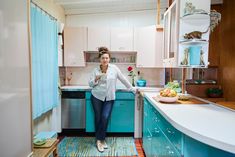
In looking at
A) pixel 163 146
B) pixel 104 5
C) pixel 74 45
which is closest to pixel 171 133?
pixel 163 146

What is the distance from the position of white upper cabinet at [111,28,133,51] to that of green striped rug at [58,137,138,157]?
1733 mm

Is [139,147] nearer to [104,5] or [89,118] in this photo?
[89,118]

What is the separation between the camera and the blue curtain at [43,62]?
227cm

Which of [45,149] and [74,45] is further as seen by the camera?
[74,45]

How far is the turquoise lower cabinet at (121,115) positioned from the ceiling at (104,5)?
1.73 metres

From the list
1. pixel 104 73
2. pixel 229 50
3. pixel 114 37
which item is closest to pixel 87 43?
pixel 114 37

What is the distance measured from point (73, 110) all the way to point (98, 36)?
149 centimetres

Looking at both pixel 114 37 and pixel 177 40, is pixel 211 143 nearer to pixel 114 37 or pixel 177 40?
pixel 177 40

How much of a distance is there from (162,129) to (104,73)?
1553 mm

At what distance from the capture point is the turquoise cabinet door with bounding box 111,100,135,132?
3299 mm

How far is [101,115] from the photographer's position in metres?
2.96

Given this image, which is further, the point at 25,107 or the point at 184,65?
the point at 184,65

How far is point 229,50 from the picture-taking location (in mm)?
1712

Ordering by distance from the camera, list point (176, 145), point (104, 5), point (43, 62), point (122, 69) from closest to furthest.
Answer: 1. point (176, 145)
2. point (43, 62)
3. point (104, 5)
4. point (122, 69)
